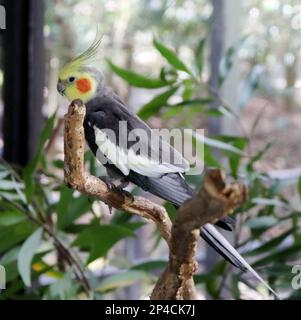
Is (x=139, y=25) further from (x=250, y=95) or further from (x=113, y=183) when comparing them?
(x=113, y=183)

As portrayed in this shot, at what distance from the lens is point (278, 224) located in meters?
0.93

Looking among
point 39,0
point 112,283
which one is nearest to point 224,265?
point 112,283

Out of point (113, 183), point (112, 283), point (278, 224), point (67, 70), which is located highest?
point (67, 70)

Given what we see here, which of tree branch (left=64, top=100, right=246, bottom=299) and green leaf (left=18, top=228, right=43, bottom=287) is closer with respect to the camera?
tree branch (left=64, top=100, right=246, bottom=299)

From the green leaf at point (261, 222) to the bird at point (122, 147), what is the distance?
0.41 metres

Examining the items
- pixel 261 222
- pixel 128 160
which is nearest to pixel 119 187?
pixel 128 160

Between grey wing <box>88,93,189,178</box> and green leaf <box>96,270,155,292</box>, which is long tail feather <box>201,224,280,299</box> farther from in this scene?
green leaf <box>96,270,155,292</box>

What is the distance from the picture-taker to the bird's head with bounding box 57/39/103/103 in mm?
488

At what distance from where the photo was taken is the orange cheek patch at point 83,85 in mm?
494

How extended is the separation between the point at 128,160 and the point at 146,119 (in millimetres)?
373

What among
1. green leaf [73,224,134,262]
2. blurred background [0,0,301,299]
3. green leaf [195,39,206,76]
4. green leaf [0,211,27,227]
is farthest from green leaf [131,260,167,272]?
green leaf [195,39,206,76]

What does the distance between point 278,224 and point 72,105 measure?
1.97 feet

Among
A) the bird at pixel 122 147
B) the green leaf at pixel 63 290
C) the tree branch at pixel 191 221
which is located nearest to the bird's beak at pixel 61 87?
the bird at pixel 122 147

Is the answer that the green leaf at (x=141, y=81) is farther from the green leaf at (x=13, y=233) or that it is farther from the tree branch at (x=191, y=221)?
the tree branch at (x=191, y=221)
